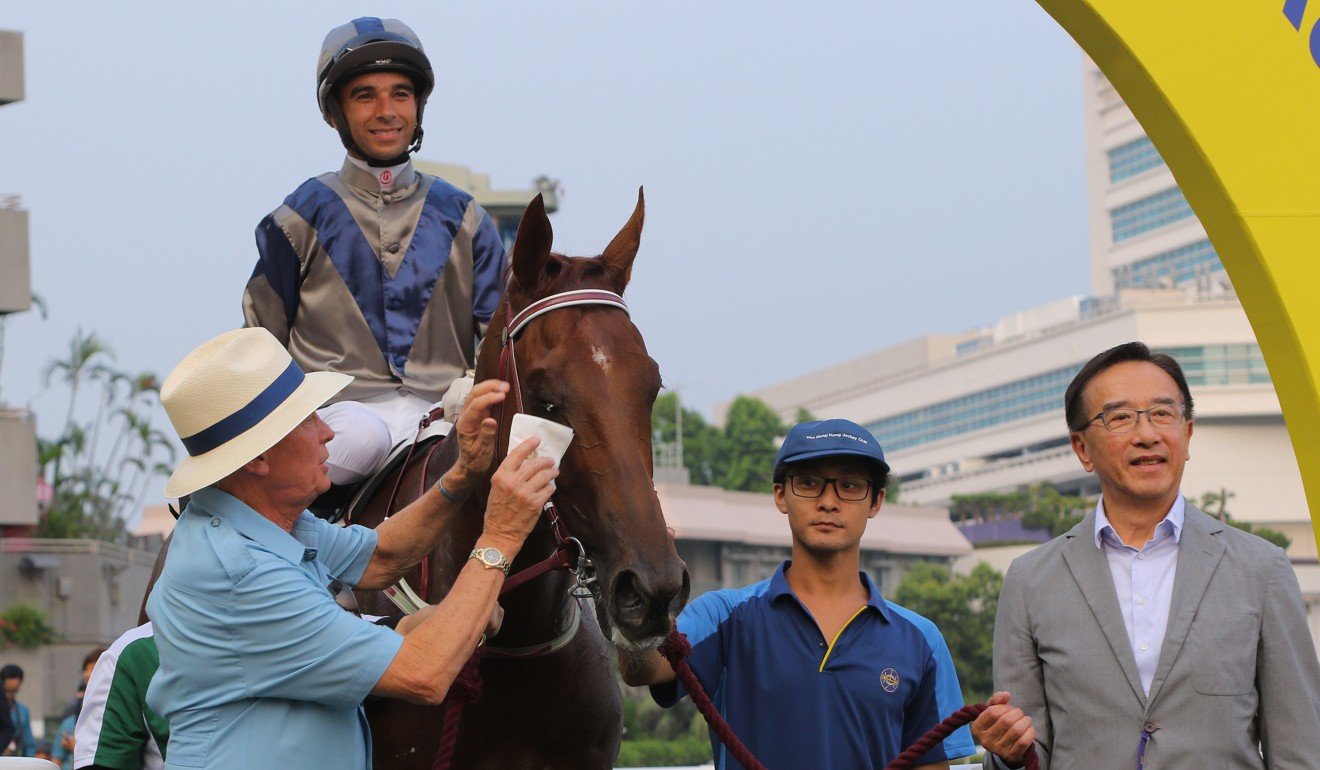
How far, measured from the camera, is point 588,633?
14.5 ft

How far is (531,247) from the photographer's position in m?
3.97

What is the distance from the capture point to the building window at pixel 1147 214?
108 meters

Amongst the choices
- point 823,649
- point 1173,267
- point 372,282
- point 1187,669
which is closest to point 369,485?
point 372,282

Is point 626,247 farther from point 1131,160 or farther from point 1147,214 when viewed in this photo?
point 1131,160

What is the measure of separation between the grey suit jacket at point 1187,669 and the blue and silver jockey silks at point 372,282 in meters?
2.04

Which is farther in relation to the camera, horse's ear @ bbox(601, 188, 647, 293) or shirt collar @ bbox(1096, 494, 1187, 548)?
horse's ear @ bbox(601, 188, 647, 293)

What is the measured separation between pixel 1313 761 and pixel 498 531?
1.82 m

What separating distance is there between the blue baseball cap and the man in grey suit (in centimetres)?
50

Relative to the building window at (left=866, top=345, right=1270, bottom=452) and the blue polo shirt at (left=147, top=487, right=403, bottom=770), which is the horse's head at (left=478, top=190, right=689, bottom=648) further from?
the building window at (left=866, top=345, right=1270, bottom=452)

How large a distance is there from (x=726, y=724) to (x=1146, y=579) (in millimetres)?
1061

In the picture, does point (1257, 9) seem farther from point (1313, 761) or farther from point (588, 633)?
point (588, 633)

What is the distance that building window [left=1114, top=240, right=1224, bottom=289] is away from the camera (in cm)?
10306

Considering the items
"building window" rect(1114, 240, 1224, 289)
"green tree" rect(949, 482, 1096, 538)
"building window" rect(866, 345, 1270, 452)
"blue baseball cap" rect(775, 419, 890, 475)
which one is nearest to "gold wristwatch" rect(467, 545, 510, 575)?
"blue baseball cap" rect(775, 419, 890, 475)

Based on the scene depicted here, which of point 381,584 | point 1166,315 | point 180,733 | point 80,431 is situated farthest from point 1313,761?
point 1166,315
